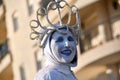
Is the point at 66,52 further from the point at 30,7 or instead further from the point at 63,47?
the point at 30,7

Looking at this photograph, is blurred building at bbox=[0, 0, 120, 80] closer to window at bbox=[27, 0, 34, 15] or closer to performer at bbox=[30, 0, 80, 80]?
window at bbox=[27, 0, 34, 15]

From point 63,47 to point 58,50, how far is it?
8 cm

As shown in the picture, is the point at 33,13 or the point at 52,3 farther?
the point at 33,13

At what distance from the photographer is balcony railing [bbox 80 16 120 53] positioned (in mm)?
21375

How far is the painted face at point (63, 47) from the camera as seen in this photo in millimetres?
6348

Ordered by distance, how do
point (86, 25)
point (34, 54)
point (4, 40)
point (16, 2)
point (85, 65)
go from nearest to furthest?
point (85, 65) → point (86, 25) → point (34, 54) → point (16, 2) → point (4, 40)

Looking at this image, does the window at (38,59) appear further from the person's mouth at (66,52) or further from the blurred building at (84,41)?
the person's mouth at (66,52)

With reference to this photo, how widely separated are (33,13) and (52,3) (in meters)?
18.3

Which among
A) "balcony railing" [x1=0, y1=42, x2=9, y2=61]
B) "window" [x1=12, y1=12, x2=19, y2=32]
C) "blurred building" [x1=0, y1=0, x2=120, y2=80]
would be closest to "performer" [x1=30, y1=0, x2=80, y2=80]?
"blurred building" [x1=0, y1=0, x2=120, y2=80]

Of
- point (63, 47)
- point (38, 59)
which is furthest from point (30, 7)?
point (63, 47)

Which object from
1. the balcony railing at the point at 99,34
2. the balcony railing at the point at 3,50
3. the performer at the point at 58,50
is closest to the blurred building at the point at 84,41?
the balcony railing at the point at 99,34

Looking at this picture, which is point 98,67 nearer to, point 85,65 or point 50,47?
point 85,65

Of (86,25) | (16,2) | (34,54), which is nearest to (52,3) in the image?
(86,25)

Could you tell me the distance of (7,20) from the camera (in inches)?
1089
